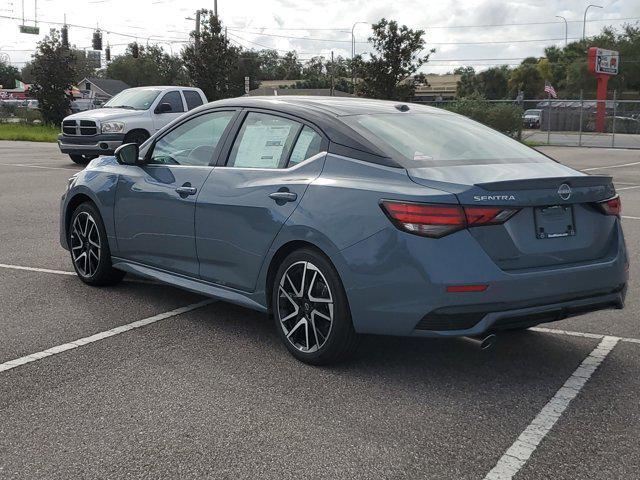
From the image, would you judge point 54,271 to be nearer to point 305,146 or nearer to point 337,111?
point 305,146

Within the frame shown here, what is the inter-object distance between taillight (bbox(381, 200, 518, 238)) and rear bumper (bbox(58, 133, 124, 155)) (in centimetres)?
1511

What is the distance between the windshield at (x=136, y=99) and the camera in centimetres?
1936

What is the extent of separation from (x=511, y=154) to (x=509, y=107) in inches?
1112

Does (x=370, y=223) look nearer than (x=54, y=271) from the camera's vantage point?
Yes

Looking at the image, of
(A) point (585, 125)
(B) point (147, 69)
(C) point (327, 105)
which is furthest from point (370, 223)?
(B) point (147, 69)

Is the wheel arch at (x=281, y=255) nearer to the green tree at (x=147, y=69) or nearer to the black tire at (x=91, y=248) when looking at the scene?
the black tire at (x=91, y=248)

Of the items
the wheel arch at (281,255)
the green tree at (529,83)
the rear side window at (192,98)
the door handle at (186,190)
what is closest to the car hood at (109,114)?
the rear side window at (192,98)

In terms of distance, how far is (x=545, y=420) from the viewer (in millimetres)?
3918

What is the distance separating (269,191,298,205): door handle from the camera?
4734 mm

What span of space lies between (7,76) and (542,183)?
16483cm

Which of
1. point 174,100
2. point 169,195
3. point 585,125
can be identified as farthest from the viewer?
point 585,125

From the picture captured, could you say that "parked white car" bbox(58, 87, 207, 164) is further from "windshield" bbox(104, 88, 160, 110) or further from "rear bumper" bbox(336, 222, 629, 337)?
"rear bumper" bbox(336, 222, 629, 337)

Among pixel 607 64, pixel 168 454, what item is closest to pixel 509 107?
pixel 607 64

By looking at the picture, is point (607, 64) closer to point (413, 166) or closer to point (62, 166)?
point (62, 166)
